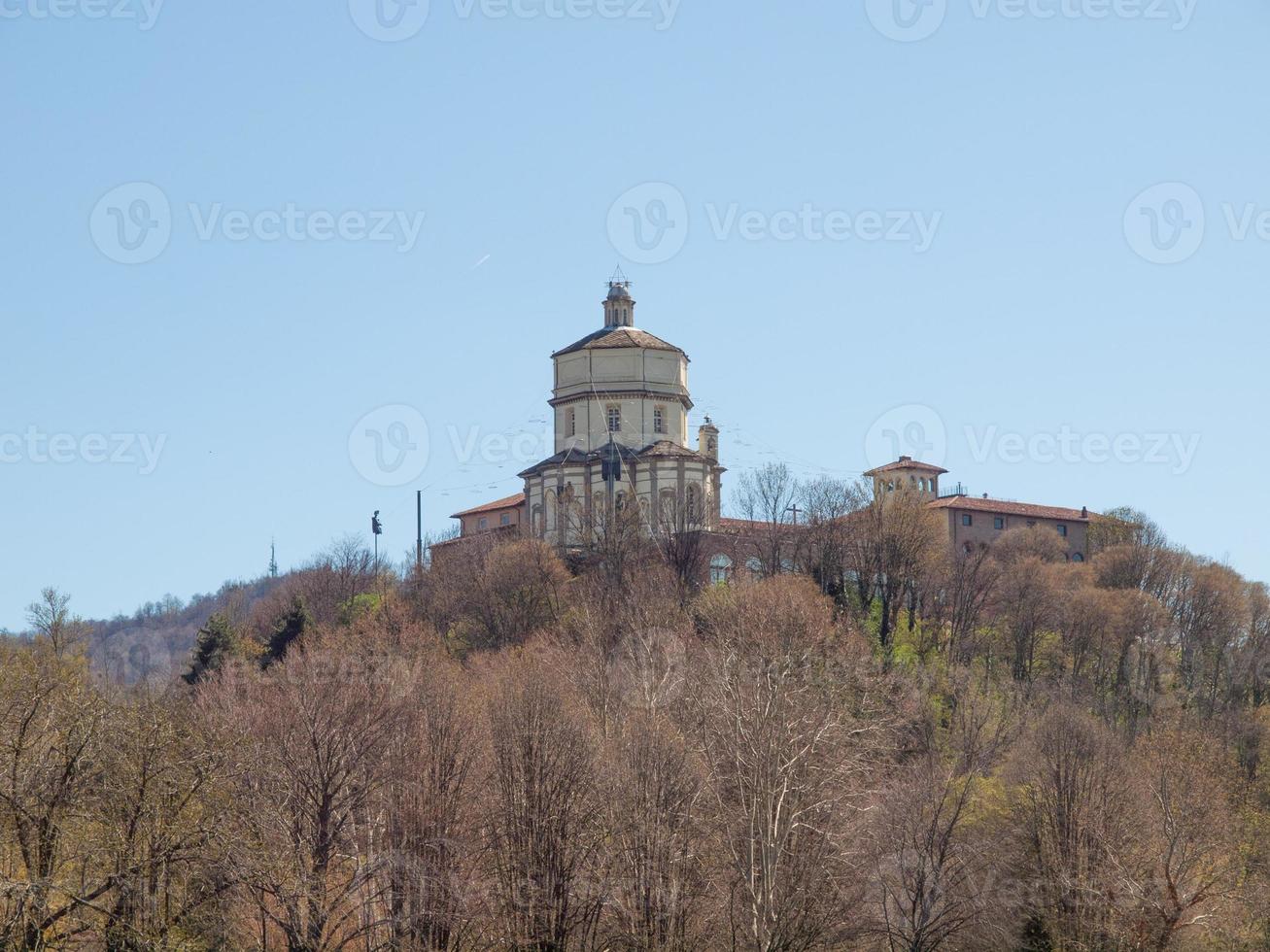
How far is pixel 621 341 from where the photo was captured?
86625mm

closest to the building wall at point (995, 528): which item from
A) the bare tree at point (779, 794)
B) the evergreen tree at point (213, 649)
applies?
the evergreen tree at point (213, 649)

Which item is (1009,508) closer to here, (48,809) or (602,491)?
(602,491)

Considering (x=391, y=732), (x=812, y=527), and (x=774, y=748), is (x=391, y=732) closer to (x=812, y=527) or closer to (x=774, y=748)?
(x=774, y=748)

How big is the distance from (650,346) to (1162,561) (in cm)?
2774

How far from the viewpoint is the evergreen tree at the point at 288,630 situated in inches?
2830

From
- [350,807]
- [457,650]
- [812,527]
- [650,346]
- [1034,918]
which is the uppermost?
[650,346]

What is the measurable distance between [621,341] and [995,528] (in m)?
27.8

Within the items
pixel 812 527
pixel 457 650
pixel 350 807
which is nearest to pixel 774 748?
pixel 350 807

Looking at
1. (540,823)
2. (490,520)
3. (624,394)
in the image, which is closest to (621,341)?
(624,394)

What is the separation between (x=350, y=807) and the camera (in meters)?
42.9

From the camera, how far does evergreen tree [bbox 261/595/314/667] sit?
7188cm

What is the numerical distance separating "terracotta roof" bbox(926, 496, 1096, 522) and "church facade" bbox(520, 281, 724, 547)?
18.7 m

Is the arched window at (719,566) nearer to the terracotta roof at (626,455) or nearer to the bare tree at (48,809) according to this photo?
the terracotta roof at (626,455)

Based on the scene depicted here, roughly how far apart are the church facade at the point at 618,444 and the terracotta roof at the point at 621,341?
5cm
